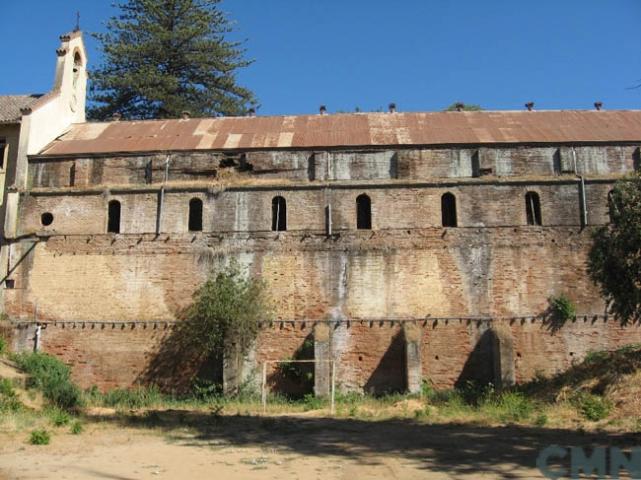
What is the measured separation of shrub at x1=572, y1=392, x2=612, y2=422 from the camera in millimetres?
15969

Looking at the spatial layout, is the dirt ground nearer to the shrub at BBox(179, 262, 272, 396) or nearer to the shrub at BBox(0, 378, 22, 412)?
the shrub at BBox(0, 378, 22, 412)

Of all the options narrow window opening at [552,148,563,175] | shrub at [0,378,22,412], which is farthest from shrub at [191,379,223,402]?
narrow window opening at [552,148,563,175]

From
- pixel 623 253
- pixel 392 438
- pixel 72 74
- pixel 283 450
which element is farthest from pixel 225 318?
pixel 72 74

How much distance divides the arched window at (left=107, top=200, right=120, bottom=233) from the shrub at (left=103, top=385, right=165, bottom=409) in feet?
19.4

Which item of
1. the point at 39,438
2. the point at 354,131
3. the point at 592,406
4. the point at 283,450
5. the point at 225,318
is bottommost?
the point at 283,450

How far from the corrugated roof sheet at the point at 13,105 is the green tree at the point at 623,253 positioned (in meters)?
21.7

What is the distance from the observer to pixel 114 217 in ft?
81.8

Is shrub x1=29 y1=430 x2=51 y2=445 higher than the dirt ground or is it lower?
higher

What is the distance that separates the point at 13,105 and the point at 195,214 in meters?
9.72

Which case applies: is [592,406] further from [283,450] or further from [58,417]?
[58,417]

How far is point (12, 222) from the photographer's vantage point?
24.6m

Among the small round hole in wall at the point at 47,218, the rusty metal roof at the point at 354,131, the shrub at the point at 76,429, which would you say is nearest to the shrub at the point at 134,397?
the shrub at the point at 76,429

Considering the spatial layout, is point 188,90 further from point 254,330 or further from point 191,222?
point 254,330

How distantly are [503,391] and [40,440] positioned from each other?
13.4 m
